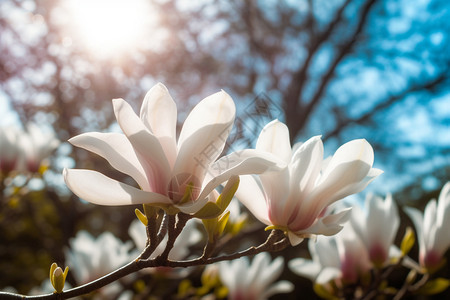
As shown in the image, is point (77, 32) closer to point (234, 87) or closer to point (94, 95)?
point (94, 95)

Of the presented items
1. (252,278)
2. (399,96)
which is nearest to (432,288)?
(252,278)

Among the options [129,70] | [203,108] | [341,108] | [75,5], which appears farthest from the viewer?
[341,108]

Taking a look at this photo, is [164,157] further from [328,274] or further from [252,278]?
[252,278]

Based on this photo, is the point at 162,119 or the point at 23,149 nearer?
the point at 162,119

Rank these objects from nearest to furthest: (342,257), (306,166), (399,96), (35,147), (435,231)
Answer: (306,166) → (435,231) → (342,257) → (35,147) → (399,96)

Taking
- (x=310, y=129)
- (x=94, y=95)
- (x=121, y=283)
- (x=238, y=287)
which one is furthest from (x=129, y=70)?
(x=238, y=287)

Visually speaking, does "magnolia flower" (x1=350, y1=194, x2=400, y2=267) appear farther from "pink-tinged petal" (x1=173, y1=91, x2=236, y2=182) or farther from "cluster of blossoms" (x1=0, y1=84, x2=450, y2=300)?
"pink-tinged petal" (x1=173, y1=91, x2=236, y2=182)

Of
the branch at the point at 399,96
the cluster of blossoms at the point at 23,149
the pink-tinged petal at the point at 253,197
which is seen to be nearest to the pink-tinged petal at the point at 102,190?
the pink-tinged petal at the point at 253,197
